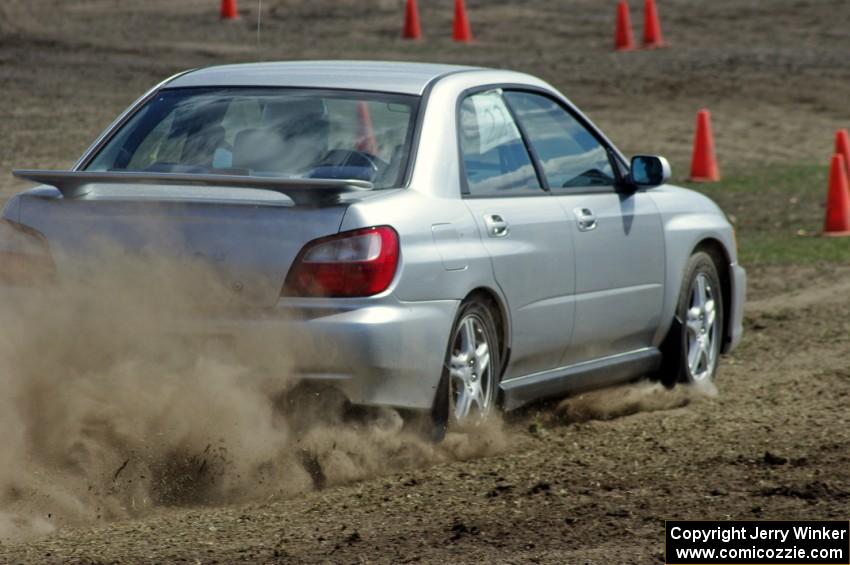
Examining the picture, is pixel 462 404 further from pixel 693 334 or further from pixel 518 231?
pixel 693 334

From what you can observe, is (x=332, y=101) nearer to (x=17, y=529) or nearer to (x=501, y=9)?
(x=17, y=529)

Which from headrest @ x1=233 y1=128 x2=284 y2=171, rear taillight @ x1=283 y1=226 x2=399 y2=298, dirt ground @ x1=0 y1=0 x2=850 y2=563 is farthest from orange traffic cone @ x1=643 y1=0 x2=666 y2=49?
rear taillight @ x1=283 y1=226 x2=399 y2=298

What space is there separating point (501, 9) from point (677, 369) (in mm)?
21986

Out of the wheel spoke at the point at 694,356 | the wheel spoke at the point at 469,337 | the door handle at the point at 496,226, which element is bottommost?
the wheel spoke at the point at 694,356

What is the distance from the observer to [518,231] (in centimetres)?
729

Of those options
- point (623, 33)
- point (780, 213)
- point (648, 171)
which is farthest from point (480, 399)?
point (623, 33)

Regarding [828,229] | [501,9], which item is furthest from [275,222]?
[501,9]

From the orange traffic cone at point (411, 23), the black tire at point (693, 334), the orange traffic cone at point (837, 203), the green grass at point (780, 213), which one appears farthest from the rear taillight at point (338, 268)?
the orange traffic cone at point (411, 23)

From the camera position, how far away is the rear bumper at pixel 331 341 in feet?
20.4

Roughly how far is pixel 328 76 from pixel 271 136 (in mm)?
456

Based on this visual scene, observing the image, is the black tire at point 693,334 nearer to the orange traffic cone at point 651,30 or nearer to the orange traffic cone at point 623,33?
the orange traffic cone at point 623,33

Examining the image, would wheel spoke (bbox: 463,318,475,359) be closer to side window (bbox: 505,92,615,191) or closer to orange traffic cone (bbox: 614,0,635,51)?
side window (bbox: 505,92,615,191)

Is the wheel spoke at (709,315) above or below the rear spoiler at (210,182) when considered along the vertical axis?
below

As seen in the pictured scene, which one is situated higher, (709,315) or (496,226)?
(496,226)
